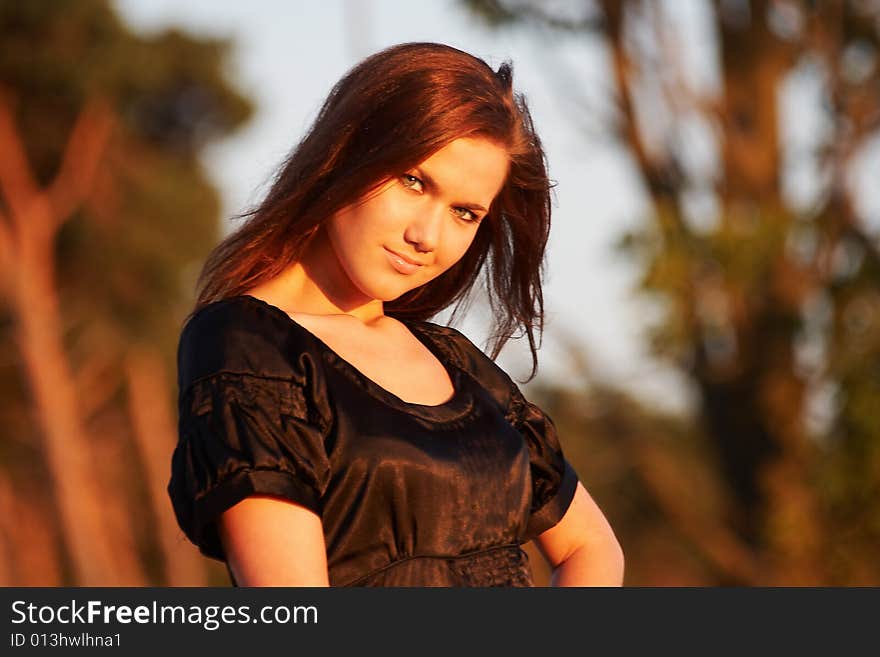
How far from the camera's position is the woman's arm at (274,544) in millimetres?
1889

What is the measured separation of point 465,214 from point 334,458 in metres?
0.42

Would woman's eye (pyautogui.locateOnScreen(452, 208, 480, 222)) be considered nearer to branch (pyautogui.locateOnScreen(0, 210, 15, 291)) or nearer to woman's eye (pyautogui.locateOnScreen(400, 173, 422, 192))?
woman's eye (pyautogui.locateOnScreen(400, 173, 422, 192))

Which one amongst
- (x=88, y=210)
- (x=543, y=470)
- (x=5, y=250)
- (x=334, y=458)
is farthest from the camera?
(x=88, y=210)

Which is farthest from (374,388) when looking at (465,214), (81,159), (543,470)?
(81,159)

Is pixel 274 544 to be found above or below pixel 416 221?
below

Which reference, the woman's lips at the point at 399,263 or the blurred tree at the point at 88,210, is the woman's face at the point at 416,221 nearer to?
the woman's lips at the point at 399,263

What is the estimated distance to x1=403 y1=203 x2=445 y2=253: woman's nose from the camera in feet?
7.05

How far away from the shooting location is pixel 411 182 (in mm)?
2154

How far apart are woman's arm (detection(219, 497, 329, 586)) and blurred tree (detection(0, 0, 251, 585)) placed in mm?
15861

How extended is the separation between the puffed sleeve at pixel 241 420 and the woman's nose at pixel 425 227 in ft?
0.70

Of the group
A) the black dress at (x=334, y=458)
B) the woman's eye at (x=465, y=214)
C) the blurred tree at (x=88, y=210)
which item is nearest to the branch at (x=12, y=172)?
the blurred tree at (x=88, y=210)

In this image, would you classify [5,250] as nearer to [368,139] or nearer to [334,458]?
[368,139]

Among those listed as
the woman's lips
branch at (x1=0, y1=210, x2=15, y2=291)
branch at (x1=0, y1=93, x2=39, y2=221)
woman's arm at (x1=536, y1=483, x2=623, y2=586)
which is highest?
branch at (x1=0, y1=93, x2=39, y2=221)

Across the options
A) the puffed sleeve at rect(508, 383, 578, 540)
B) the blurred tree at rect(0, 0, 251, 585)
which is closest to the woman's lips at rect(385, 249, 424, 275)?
the puffed sleeve at rect(508, 383, 578, 540)
